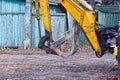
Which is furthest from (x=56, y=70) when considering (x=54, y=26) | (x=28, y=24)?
(x=54, y=26)

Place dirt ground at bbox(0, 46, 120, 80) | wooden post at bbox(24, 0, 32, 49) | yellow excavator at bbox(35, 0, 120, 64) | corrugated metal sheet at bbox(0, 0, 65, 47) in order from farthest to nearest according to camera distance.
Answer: corrugated metal sheet at bbox(0, 0, 65, 47)
wooden post at bbox(24, 0, 32, 49)
yellow excavator at bbox(35, 0, 120, 64)
dirt ground at bbox(0, 46, 120, 80)

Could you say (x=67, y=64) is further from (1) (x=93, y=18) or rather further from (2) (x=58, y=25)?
(2) (x=58, y=25)

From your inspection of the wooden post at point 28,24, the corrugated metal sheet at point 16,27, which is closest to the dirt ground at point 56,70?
the wooden post at point 28,24

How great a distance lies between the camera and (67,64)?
54.2 feet

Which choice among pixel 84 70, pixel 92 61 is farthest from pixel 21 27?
pixel 84 70

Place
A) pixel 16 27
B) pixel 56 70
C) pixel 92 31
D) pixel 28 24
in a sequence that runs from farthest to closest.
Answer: pixel 16 27 → pixel 28 24 → pixel 56 70 → pixel 92 31

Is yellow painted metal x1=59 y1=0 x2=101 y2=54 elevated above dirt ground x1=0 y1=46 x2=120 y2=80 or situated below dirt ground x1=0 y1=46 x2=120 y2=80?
above

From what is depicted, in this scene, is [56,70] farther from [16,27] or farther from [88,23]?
[16,27]

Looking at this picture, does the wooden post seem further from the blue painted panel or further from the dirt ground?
the dirt ground

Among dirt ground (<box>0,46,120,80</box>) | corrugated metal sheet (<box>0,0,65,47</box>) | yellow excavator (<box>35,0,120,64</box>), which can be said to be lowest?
corrugated metal sheet (<box>0,0,65,47</box>)

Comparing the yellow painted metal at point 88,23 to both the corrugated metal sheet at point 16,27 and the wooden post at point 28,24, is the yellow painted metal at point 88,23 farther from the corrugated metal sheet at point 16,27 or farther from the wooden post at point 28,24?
the corrugated metal sheet at point 16,27

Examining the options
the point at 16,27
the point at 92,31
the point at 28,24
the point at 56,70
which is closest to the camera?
the point at 92,31

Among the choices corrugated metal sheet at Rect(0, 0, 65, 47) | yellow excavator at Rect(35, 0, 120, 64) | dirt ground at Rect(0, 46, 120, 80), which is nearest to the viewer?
dirt ground at Rect(0, 46, 120, 80)

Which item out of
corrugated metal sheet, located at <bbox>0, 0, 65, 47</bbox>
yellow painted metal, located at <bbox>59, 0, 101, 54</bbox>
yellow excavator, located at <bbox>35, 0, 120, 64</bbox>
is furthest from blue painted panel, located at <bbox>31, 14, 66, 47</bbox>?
yellow painted metal, located at <bbox>59, 0, 101, 54</bbox>
